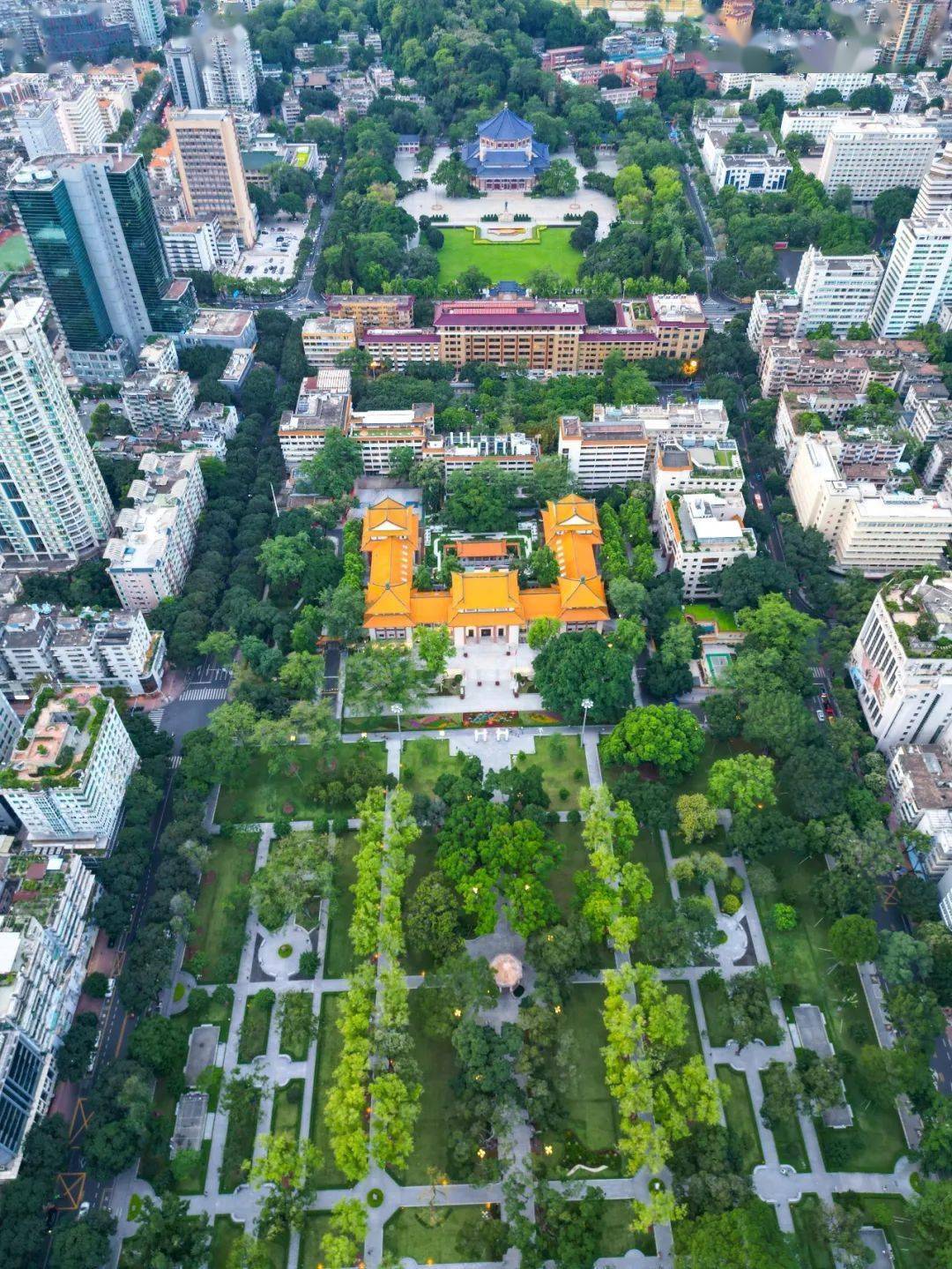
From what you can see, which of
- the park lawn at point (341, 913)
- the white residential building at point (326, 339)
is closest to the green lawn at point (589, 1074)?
the park lawn at point (341, 913)

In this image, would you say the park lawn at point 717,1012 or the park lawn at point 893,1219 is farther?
the park lawn at point 717,1012

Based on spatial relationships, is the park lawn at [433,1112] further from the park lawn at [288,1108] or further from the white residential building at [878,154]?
the white residential building at [878,154]

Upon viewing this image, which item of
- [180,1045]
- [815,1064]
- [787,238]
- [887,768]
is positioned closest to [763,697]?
[887,768]

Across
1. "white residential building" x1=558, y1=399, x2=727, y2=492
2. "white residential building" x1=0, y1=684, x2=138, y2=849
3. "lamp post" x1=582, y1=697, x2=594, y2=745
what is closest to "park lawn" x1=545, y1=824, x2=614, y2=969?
"lamp post" x1=582, y1=697, x2=594, y2=745

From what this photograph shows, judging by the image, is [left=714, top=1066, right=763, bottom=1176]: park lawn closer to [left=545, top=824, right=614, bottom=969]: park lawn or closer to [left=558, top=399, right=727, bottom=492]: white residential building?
[left=545, top=824, right=614, bottom=969]: park lawn

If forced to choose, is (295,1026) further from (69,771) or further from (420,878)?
(69,771)

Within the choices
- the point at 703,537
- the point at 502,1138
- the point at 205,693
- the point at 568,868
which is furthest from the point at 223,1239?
the point at 703,537

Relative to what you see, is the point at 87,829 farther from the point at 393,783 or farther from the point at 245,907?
the point at 393,783
